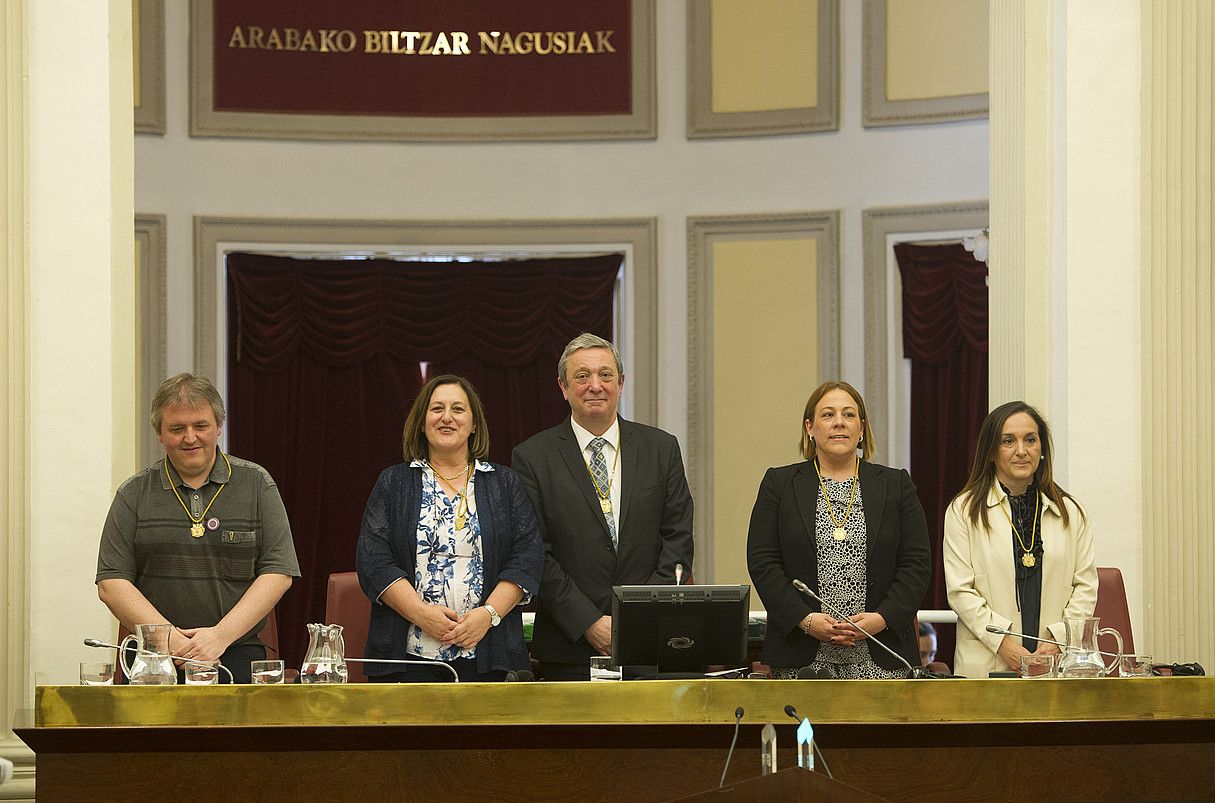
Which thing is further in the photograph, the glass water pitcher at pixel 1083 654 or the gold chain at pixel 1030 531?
the gold chain at pixel 1030 531

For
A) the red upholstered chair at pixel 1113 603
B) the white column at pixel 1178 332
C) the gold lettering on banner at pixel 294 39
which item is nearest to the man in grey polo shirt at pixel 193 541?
the red upholstered chair at pixel 1113 603

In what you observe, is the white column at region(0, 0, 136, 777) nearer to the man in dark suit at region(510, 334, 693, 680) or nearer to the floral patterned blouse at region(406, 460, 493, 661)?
the floral patterned blouse at region(406, 460, 493, 661)

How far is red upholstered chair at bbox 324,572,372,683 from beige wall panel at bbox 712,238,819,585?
12.5 feet

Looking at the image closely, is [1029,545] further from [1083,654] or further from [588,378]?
[588,378]

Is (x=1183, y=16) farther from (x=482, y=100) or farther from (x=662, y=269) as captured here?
(x=482, y=100)

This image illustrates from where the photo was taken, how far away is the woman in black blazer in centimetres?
381

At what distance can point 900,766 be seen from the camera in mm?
3170

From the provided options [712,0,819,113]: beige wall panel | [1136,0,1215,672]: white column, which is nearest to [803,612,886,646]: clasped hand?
[1136,0,1215,672]: white column

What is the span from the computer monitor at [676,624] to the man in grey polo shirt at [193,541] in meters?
0.88

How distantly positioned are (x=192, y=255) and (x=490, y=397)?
1.75m

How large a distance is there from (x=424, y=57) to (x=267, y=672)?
5505 millimetres

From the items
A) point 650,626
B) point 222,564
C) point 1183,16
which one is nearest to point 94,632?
point 222,564

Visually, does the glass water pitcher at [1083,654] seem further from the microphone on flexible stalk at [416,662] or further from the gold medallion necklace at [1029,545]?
the microphone on flexible stalk at [416,662]

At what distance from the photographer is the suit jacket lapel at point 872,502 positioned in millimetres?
3896
